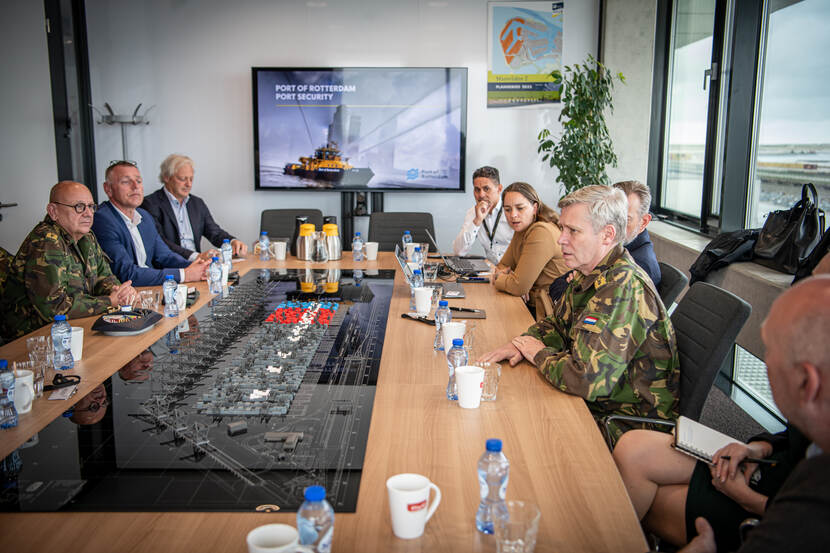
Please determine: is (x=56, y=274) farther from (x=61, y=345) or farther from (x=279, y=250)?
(x=279, y=250)

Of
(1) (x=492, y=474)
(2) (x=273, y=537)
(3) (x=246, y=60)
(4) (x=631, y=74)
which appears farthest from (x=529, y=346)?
(3) (x=246, y=60)

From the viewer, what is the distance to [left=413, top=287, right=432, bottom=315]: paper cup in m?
2.80

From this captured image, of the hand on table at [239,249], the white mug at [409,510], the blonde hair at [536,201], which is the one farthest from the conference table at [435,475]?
the hand on table at [239,249]

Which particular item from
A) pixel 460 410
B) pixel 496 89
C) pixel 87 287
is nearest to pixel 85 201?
pixel 87 287

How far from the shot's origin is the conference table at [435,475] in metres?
1.23

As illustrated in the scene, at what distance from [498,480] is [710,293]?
125 centimetres

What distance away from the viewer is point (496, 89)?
6.01 metres

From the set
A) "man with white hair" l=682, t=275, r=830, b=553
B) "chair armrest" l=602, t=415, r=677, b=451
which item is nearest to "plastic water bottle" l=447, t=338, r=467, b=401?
"chair armrest" l=602, t=415, r=677, b=451

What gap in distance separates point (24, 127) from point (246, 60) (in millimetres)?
1966

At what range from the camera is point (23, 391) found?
1762 millimetres

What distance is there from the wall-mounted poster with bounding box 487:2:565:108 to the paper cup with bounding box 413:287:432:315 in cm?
368

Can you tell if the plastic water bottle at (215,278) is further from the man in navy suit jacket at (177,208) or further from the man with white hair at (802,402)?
the man with white hair at (802,402)

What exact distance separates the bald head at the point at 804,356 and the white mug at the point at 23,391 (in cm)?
178

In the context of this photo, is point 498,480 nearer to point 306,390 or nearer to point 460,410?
point 460,410
